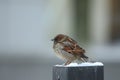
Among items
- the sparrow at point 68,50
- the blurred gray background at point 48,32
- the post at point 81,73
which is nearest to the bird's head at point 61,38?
the sparrow at point 68,50

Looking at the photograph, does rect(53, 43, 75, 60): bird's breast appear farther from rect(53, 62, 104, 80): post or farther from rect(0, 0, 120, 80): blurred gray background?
rect(0, 0, 120, 80): blurred gray background

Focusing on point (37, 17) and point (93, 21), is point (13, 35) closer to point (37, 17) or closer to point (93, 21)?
point (37, 17)

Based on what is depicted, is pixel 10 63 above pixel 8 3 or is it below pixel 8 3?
below

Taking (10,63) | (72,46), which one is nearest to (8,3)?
(10,63)

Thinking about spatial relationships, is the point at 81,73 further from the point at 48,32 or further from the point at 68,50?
the point at 48,32

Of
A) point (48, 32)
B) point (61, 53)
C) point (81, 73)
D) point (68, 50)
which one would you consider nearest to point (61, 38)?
point (61, 53)

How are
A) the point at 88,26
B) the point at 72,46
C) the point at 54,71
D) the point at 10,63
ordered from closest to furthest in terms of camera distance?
the point at 54,71 < the point at 72,46 < the point at 10,63 < the point at 88,26

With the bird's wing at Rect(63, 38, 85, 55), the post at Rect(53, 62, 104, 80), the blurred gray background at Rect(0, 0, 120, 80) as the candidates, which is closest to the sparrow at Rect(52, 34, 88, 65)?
the bird's wing at Rect(63, 38, 85, 55)
